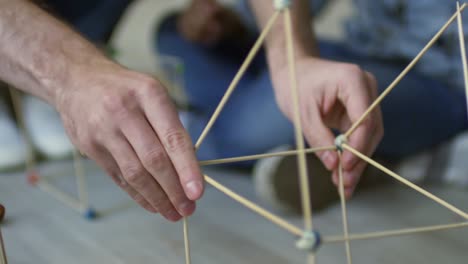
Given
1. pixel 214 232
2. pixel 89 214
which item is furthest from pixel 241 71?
pixel 89 214

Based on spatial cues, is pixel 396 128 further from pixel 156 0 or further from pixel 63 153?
pixel 156 0

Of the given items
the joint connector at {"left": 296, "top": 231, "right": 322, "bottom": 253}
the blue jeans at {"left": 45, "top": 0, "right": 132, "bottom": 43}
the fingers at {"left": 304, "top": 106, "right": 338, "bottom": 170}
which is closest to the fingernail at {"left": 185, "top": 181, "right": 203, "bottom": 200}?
the joint connector at {"left": 296, "top": 231, "right": 322, "bottom": 253}

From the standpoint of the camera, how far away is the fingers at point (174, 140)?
0.41 metres

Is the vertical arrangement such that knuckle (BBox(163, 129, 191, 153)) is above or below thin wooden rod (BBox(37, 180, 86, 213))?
above

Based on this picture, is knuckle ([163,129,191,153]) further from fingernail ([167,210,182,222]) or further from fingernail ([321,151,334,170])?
fingernail ([321,151,334,170])

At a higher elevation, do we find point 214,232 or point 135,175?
point 135,175

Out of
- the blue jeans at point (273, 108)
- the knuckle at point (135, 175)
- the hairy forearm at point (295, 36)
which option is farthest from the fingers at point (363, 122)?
the blue jeans at point (273, 108)

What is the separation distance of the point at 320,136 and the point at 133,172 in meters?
0.24

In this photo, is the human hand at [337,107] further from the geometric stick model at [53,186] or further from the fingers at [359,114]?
the geometric stick model at [53,186]

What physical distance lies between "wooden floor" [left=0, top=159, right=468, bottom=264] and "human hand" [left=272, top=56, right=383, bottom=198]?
0.23 meters

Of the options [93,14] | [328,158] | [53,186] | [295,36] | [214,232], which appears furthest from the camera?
[93,14]

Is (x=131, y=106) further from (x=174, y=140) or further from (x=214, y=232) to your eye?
(x=214, y=232)

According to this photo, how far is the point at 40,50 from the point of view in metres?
0.48

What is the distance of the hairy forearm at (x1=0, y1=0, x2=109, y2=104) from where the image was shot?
1.54 feet
